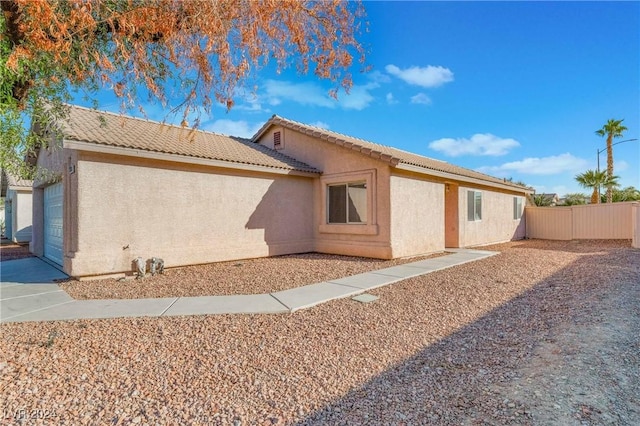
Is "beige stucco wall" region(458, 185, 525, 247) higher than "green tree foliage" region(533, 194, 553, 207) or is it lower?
lower

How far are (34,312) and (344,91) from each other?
7288mm

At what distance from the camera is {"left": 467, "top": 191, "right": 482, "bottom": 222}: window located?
15328 mm

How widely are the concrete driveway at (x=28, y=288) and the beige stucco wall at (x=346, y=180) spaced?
333 inches

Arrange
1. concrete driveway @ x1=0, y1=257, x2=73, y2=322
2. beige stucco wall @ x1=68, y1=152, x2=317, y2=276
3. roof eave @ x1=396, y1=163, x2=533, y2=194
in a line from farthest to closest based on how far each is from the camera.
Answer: roof eave @ x1=396, y1=163, x2=533, y2=194, beige stucco wall @ x1=68, y1=152, x2=317, y2=276, concrete driveway @ x1=0, y1=257, x2=73, y2=322

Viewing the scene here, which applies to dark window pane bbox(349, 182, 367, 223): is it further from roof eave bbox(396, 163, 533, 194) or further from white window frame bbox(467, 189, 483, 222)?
white window frame bbox(467, 189, 483, 222)

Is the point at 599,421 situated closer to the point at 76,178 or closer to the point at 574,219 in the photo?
the point at 76,178

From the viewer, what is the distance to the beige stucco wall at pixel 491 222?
49.0 feet

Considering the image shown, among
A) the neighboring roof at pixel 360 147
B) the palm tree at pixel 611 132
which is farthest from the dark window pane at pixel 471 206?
the palm tree at pixel 611 132

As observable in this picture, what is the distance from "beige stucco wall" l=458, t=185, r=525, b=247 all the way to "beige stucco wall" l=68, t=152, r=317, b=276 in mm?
7124

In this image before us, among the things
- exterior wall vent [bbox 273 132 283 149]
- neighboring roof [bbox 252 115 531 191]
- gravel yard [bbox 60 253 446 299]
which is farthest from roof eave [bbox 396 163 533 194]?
exterior wall vent [bbox 273 132 283 149]

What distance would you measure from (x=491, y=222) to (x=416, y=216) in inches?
282

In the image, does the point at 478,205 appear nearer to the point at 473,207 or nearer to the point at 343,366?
the point at 473,207

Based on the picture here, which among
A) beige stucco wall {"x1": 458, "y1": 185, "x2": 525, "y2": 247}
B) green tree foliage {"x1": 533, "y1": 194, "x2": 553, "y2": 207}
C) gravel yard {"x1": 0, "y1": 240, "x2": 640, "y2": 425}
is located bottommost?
gravel yard {"x1": 0, "y1": 240, "x2": 640, "y2": 425}

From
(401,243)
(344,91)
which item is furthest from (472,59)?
(344,91)
